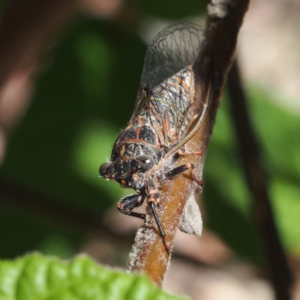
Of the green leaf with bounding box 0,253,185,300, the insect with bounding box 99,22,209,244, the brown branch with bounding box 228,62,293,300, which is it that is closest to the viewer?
the green leaf with bounding box 0,253,185,300

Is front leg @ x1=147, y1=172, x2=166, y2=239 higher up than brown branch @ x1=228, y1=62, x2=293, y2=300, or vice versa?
brown branch @ x1=228, y1=62, x2=293, y2=300

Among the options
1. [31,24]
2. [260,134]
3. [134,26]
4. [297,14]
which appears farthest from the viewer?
[297,14]

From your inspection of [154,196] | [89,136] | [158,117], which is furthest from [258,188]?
[89,136]

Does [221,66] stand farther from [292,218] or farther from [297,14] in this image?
[297,14]

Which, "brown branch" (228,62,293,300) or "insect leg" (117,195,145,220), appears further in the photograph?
"brown branch" (228,62,293,300)

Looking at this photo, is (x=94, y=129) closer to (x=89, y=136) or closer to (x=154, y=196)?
(x=89, y=136)

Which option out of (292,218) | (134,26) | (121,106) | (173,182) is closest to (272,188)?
(292,218)

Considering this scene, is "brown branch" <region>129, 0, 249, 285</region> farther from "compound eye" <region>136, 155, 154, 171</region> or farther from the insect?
"compound eye" <region>136, 155, 154, 171</region>

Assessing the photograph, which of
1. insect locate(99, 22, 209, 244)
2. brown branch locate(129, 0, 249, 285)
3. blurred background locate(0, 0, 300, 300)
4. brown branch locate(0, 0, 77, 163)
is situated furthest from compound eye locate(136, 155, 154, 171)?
brown branch locate(0, 0, 77, 163)
